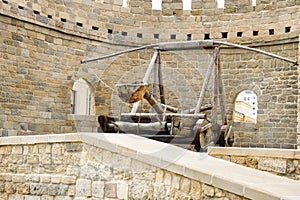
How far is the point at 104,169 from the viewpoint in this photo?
18.1 ft

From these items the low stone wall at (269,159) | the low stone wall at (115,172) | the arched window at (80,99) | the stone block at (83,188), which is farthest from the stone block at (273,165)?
the arched window at (80,99)

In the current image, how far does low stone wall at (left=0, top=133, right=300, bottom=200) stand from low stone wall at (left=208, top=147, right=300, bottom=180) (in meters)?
1.03

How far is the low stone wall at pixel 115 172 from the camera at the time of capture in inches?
183

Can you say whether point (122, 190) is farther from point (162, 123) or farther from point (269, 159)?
point (162, 123)

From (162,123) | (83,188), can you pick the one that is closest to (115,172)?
(83,188)

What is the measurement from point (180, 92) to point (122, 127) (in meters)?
6.05

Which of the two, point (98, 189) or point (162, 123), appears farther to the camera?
point (162, 123)

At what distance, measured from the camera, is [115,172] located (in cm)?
543

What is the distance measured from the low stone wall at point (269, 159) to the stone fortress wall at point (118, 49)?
226 inches

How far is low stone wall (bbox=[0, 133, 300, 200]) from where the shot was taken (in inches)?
183

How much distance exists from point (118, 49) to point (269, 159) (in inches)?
308

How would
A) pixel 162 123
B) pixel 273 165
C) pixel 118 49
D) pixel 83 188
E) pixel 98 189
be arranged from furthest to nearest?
1. pixel 118 49
2. pixel 162 123
3. pixel 273 165
4. pixel 83 188
5. pixel 98 189

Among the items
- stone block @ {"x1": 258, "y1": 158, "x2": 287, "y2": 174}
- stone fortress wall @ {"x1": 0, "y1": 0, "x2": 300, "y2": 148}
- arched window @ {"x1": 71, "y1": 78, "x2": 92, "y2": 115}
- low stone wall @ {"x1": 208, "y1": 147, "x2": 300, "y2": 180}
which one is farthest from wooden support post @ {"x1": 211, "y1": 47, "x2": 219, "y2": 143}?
arched window @ {"x1": 71, "y1": 78, "x2": 92, "y2": 115}

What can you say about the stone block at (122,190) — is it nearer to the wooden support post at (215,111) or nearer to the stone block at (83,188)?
the stone block at (83,188)
